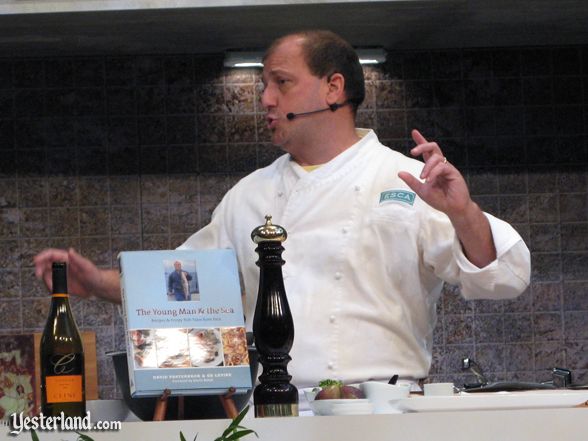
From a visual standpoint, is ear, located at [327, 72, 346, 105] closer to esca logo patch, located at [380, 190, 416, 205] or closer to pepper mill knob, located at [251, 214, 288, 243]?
esca logo patch, located at [380, 190, 416, 205]

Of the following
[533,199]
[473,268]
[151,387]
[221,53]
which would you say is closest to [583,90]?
[533,199]

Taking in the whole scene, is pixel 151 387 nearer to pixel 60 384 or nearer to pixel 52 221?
pixel 60 384

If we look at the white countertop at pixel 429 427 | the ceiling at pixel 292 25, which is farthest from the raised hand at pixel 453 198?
the ceiling at pixel 292 25

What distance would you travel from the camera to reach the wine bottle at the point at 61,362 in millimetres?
→ 1489

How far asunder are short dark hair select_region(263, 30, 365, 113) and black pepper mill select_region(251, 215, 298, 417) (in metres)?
0.87

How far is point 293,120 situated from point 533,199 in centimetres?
132

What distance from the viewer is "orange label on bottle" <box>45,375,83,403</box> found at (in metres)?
1.49

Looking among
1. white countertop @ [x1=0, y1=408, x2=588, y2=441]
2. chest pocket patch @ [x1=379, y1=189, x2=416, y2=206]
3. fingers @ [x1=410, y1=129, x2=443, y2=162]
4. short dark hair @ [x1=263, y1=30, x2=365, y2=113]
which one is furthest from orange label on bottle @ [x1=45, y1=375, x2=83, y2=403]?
short dark hair @ [x1=263, y1=30, x2=365, y2=113]

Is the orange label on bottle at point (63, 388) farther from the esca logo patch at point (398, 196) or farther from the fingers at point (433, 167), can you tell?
the esca logo patch at point (398, 196)

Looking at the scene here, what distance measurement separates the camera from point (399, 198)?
219 centimetres

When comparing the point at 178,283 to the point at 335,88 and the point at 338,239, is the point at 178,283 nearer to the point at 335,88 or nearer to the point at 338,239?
the point at 338,239

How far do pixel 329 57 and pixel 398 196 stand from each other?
1.23 feet

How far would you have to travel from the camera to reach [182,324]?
1567 mm

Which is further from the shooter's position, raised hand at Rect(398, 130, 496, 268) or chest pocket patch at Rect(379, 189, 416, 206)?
chest pocket patch at Rect(379, 189, 416, 206)
